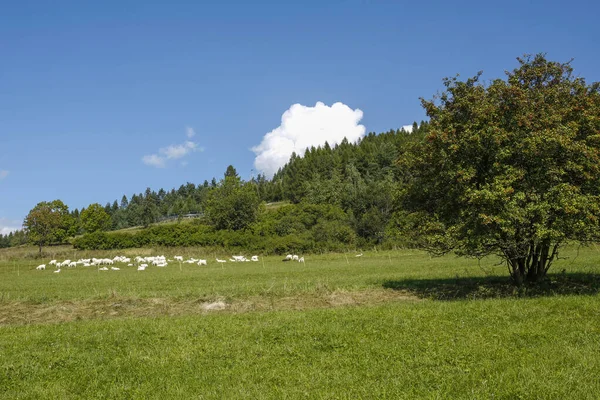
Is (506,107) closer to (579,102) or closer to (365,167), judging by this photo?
(579,102)

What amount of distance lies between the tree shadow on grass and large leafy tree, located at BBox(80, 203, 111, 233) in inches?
6407

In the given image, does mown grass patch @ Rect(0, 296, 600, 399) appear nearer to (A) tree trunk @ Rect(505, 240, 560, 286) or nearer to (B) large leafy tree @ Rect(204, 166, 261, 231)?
(A) tree trunk @ Rect(505, 240, 560, 286)

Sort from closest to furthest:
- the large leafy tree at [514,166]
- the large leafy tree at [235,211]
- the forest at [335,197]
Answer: the large leafy tree at [514,166]
the forest at [335,197]
the large leafy tree at [235,211]

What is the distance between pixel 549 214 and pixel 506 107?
5.60m

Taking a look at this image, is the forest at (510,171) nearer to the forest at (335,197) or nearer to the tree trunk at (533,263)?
the tree trunk at (533,263)

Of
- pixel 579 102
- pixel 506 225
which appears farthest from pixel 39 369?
pixel 579 102

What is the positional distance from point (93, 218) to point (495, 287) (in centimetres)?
17178

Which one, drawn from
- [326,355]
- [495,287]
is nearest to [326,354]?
[326,355]

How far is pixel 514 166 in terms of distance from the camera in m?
19.8

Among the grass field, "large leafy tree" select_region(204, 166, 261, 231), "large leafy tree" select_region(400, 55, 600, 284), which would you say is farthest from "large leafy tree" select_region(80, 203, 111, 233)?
"large leafy tree" select_region(400, 55, 600, 284)

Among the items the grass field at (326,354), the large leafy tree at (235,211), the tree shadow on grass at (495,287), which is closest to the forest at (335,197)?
the large leafy tree at (235,211)

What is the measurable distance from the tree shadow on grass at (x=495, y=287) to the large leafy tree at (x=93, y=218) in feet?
534

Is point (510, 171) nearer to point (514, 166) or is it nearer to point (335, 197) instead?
point (514, 166)

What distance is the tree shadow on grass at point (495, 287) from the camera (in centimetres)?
2084
